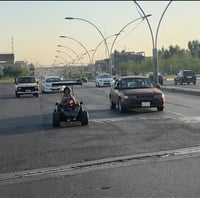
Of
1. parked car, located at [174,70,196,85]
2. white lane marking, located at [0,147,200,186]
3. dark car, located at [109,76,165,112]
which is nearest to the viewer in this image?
white lane marking, located at [0,147,200,186]

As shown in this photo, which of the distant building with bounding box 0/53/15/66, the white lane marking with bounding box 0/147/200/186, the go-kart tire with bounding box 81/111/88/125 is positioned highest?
the distant building with bounding box 0/53/15/66

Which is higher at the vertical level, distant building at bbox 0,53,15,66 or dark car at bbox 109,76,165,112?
distant building at bbox 0,53,15,66

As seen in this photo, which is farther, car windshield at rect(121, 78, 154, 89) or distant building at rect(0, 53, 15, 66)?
distant building at rect(0, 53, 15, 66)

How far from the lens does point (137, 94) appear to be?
22375 millimetres

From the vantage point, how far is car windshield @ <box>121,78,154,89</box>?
77.8 ft

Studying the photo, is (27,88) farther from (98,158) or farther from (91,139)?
(98,158)

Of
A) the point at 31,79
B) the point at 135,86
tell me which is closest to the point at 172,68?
the point at 31,79

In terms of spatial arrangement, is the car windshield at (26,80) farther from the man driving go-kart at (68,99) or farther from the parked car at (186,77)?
the man driving go-kart at (68,99)

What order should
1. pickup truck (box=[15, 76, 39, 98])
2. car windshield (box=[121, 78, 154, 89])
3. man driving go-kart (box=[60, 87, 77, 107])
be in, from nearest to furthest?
man driving go-kart (box=[60, 87, 77, 107]) < car windshield (box=[121, 78, 154, 89]) < pickup truck (box=[15, 76, 39, 98])

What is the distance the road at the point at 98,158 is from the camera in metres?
8.27

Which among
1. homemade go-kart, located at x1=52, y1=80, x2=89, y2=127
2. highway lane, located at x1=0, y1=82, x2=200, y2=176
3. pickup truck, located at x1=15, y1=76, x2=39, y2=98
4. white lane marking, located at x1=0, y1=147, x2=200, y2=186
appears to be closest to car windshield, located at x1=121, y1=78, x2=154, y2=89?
highway lane, located at x1=0, y1=82, x2=200, y2=176

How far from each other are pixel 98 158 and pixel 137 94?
11.5 meters

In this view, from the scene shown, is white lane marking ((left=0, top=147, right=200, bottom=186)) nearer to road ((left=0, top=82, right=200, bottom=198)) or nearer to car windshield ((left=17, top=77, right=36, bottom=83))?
road ((left=0, top=82, right=200, bottom=198))

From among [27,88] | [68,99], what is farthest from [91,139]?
[27,88]
